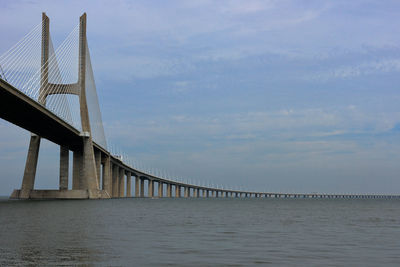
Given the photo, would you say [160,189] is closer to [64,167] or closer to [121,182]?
[121,182]

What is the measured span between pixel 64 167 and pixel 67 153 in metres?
2.36

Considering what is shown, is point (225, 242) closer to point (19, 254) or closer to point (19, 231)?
point (19, 254)

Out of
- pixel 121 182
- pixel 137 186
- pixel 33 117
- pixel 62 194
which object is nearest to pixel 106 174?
pixel 62 194

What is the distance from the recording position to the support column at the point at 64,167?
71438 millimetres

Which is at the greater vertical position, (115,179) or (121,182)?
(115,179)

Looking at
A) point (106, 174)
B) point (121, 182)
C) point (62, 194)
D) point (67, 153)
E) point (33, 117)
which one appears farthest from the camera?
point (121, 182)

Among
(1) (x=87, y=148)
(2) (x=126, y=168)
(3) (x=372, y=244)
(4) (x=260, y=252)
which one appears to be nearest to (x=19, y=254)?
(4) (x=260, y=252)

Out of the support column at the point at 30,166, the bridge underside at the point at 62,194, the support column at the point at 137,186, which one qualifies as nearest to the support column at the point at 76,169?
the bridge underside at the point at 62,194

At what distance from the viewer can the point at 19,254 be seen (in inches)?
563

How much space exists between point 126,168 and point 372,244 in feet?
310

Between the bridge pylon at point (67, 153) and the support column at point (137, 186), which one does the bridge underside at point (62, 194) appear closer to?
the bridge pylon at point (67, 153)

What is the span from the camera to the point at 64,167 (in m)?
72.6

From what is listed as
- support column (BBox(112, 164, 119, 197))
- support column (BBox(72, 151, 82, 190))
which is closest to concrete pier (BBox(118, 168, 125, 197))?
support column (BBox(112, 164, 119, 197))

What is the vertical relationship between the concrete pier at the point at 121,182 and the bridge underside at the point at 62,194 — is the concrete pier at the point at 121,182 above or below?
above
